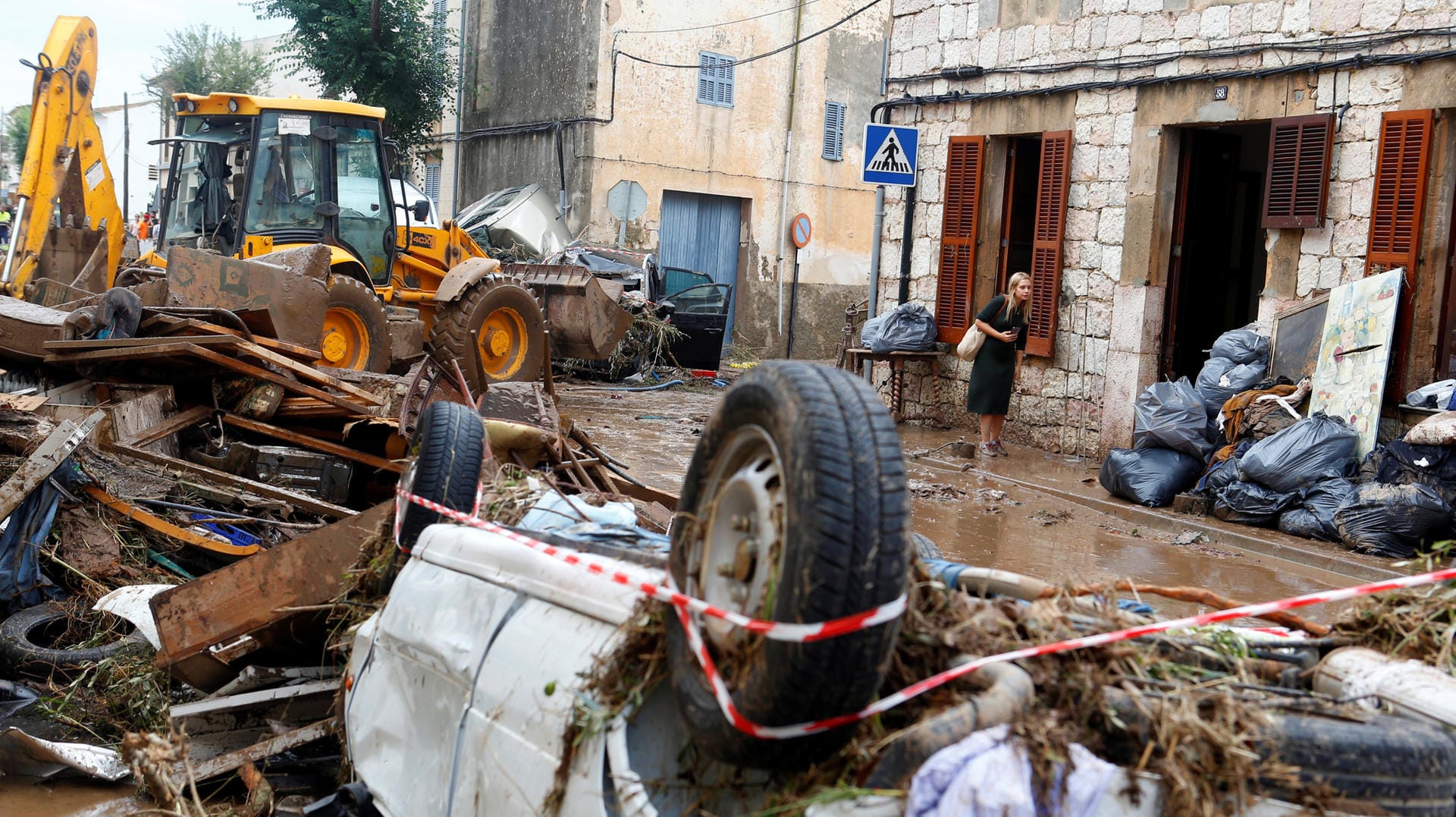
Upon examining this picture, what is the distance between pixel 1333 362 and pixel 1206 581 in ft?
8.82

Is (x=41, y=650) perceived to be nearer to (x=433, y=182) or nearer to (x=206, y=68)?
(x=433, y=182)

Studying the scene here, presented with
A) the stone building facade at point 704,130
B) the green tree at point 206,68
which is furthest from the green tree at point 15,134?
the stone building facade at point 704,130

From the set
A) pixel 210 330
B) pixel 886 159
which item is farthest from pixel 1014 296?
pixel 210 330

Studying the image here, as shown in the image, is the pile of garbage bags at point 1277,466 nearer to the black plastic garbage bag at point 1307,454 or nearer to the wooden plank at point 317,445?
the black plastic garbage bag at point 1307,454

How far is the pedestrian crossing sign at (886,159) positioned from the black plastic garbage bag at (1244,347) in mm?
3461

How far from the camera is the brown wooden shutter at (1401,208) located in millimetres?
9180

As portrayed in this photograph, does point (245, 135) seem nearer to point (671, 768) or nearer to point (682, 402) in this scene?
point (682, 402)

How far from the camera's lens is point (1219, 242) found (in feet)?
44.4

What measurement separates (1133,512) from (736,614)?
762cm

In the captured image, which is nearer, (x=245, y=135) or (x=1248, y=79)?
(x=1248, y=79)

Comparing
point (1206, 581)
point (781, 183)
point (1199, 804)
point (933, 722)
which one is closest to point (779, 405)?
point (933, 722)

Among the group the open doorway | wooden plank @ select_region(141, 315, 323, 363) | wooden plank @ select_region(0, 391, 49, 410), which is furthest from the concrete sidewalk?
wooden plank @ select_region(0, 391, 49, 410)

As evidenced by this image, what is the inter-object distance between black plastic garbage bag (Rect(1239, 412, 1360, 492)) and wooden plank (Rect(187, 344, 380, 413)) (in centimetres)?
613

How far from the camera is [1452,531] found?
25.5ft
